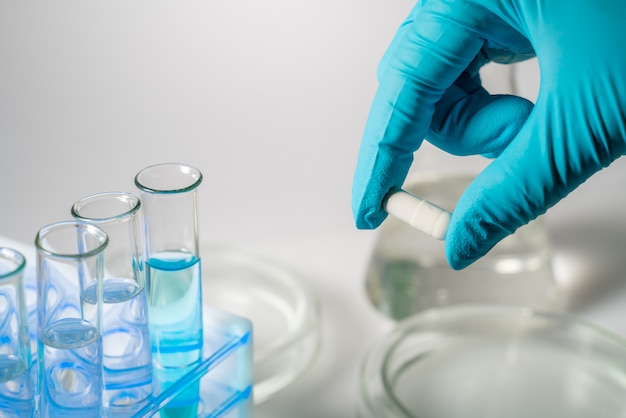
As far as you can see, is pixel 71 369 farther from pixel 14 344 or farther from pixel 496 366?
pixel 496 366

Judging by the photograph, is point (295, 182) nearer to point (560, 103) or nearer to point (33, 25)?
point (33, 25)

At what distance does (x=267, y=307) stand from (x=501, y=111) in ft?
2.34

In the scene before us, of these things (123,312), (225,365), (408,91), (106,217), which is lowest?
(225,365)

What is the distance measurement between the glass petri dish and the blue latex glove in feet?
1.36

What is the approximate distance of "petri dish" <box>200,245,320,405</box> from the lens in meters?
1.46

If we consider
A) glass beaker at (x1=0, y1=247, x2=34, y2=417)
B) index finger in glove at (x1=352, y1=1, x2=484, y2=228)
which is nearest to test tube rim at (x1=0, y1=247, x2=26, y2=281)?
glass beaker at (x1=0, y1=247, x2=34, y2=417)

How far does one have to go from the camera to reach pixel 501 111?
1.07 meters

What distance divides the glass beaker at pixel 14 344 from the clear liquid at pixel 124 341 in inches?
3.7

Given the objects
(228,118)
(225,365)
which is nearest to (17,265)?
(225,365)

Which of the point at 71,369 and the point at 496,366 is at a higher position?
the point at 71,369

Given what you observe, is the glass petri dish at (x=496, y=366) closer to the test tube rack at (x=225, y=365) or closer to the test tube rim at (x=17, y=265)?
the test tube rack at (x=225, y=365)

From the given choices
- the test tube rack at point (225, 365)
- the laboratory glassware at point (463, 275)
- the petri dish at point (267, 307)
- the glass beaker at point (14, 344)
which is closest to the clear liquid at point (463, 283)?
the laboratory glassware at point (463, 275)

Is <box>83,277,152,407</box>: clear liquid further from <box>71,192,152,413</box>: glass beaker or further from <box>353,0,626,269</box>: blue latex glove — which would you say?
<box>353,0,626,269</box>: blue latex glove

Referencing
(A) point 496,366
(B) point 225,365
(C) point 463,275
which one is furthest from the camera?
(C) point 463,275
